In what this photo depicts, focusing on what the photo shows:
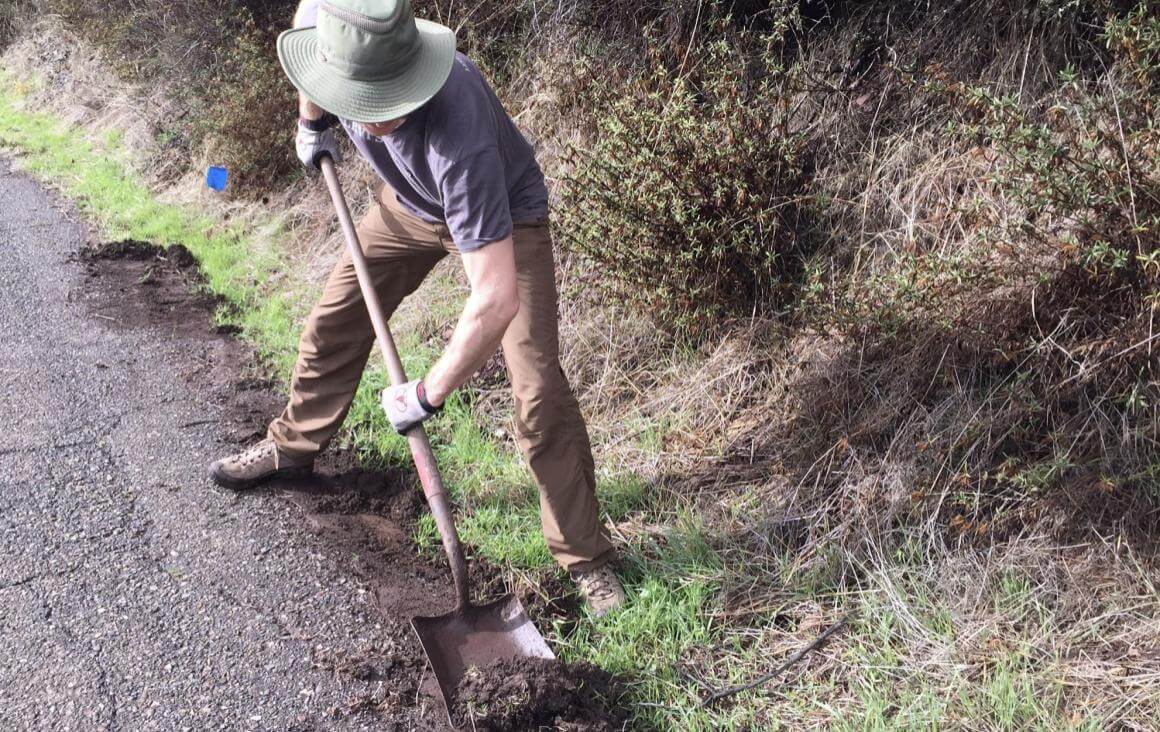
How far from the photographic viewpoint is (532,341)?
3324mm

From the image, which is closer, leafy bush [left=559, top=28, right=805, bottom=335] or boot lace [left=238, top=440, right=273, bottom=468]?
leafy bush [left=559, top=28, right=805, bottom=335]

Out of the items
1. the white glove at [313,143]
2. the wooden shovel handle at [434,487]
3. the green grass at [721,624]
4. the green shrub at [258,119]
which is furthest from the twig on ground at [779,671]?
the green shrub at [258,119]

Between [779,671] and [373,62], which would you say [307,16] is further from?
[779,671]

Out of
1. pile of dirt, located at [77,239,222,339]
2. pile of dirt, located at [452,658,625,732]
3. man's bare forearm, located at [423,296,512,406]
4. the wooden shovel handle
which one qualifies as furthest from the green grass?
pile of dirt, located at [77,239,222,339]

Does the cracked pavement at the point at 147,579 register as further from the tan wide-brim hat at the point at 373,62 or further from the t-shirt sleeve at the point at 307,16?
the t-shirt sleeve at the point at 307,16

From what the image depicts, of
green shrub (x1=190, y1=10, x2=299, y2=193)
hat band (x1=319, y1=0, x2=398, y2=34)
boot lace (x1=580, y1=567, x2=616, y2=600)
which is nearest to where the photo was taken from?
hat band (x1=319, y1=0, x2=398, y2=34)

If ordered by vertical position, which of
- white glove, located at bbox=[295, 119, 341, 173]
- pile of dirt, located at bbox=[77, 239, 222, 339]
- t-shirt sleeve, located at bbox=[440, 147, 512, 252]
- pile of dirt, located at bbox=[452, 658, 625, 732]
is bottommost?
pile of dirt, located at bbox=[77, 239, 222, 339]

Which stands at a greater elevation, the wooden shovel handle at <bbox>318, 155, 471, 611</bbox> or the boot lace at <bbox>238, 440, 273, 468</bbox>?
the wooden shovel handle at <bbox>318, 155, 471, 611</bbox>

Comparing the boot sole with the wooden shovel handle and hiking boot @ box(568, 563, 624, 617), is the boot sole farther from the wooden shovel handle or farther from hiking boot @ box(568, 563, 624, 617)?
hiking boot @ box(568, 563, 624, 617)

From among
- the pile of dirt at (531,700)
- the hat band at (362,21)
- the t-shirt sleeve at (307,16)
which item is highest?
the hat band at (362,21)

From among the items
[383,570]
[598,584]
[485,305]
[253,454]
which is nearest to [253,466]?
[253,454]

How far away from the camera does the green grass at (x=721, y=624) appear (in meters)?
2.78

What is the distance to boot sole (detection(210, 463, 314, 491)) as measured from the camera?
4.10 m

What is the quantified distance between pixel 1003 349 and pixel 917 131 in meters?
1.33
